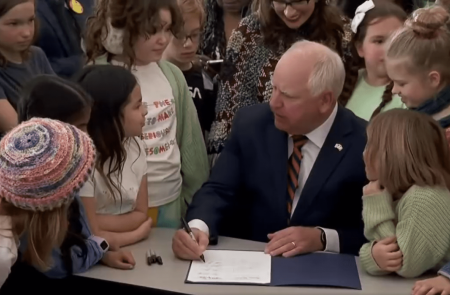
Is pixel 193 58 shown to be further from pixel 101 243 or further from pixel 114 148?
pixel 101 243

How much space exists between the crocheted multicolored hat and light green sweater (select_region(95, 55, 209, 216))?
3.33 feet

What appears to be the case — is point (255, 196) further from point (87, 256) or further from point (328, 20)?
point (328, 20)

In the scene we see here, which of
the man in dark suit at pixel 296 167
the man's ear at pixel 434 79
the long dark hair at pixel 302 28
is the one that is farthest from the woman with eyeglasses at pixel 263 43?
the man's ear at pixel 434 79

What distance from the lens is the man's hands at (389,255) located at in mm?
2289

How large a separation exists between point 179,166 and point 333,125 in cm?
70

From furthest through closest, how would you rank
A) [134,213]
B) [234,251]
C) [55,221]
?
[134,213] → [234,251] → [55,221]

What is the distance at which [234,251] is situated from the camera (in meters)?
2.55

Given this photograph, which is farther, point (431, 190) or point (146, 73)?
point (146, 73)

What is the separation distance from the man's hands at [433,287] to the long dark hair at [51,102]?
3.82 feet

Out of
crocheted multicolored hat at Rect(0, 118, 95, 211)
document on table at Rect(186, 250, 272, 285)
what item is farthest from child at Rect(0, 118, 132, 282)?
document on table at Rect(186, 250, 272, 285)

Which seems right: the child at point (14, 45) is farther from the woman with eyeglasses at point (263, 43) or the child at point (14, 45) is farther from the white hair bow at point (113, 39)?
the woman with eyeglasses at point (263, 43)

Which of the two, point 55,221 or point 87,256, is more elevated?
point 55,221

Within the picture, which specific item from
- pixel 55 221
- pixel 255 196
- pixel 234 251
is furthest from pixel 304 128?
pixel 55 221

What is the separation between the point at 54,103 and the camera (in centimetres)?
239
